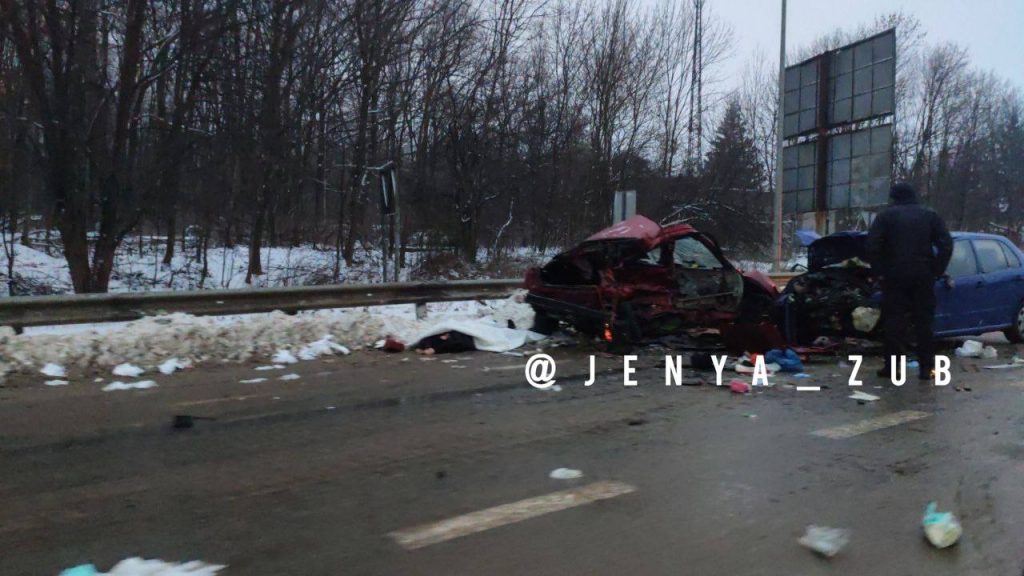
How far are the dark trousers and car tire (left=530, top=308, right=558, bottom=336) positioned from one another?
14.4 ft

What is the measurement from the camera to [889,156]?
2252 cm

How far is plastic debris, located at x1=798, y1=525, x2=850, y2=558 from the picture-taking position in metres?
3.31

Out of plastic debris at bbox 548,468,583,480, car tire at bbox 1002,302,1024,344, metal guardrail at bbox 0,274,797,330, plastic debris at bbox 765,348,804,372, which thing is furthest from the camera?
car tire at bbox 1002,302,1024,344

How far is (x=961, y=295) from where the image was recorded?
9.21 meters

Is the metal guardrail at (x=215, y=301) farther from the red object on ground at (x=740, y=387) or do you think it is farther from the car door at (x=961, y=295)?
the car door at (x=961, y=295)

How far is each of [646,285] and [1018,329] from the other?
205 inches

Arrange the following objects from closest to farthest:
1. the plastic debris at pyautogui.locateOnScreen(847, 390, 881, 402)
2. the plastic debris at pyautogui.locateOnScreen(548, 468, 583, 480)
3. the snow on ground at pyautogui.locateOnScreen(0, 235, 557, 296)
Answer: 1. the plastic debris at pyautogui.locateOnScreen(548, 468, 583, 480)
2. the plastic debris at pyautogui.locateOnScreen(847, 390, 881, 402)
3. the snow on ground at pyautogui.locateOnScreen(0, 235, 557, 296)

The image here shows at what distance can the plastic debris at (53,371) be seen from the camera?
7461mm

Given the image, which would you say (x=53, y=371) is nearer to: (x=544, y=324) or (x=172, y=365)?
(x=172, y=365)

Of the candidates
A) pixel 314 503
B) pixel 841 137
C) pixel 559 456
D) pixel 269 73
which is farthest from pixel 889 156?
pixel 314 503

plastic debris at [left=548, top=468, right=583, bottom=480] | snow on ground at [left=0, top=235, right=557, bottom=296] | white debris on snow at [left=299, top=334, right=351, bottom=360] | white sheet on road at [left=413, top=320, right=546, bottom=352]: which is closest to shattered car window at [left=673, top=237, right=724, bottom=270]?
white sheet on road at [left=413, top=320, right=546, bottom=352]

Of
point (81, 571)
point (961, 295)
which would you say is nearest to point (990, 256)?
point (961, 295)

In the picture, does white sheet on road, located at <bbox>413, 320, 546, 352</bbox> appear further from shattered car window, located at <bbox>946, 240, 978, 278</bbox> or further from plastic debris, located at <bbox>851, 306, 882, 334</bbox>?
shattered car window, located at <bbox>946, 240, 978, 278</bbox>

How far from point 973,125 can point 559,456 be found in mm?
49406
